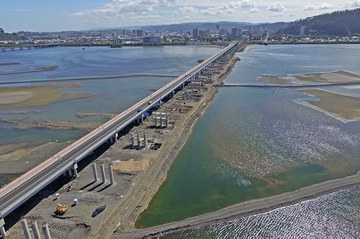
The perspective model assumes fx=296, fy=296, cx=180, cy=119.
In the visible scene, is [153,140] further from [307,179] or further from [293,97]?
[293,97]

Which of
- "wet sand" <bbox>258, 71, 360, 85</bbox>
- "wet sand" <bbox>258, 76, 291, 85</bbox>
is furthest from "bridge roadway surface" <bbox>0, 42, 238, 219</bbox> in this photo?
"wet sand" <bbox>258, 71, 360, 85</bbox>

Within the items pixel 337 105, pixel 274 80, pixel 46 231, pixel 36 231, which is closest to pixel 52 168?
pixel 36 231

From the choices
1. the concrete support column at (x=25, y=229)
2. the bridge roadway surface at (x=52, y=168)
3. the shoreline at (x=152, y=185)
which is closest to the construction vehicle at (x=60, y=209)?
the bridge roadway surface at (x=52, y=168)

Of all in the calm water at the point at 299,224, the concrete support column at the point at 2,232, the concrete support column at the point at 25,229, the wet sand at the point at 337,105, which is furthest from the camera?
the wet sand at the point at 337,105

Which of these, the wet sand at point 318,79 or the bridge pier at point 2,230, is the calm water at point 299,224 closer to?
the bridge pier at point 2,230

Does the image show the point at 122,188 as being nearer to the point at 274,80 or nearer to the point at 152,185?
the point at 152,185
